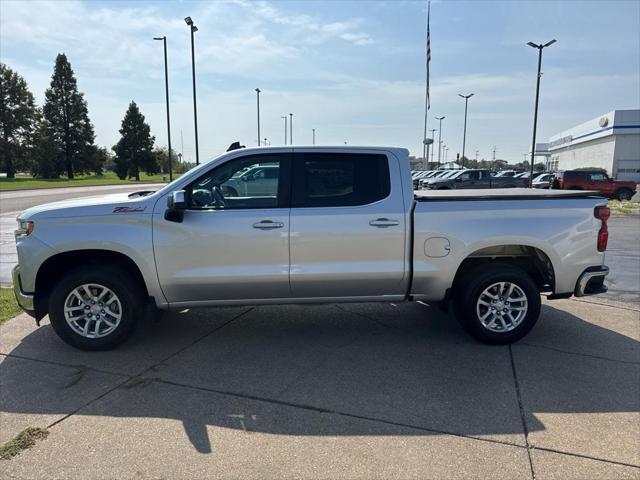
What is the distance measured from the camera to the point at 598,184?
2611 centimetres

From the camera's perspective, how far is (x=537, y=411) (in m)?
3.59

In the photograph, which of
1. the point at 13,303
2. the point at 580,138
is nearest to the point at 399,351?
the point at 13,303

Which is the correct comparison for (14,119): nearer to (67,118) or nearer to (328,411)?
(67,118)

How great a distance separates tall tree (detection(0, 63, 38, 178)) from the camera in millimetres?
56688

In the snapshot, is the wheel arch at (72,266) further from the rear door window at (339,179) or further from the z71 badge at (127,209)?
the rear door window at (339,179)

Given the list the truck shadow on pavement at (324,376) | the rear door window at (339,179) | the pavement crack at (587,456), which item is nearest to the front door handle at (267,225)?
the rear door window at (339,179)

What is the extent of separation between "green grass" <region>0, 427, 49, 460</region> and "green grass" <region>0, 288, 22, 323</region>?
9.29 ft

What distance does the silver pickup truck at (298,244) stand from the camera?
4.48 m

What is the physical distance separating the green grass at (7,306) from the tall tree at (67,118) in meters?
62.1

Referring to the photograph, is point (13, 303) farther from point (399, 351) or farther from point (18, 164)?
point (18, 164)

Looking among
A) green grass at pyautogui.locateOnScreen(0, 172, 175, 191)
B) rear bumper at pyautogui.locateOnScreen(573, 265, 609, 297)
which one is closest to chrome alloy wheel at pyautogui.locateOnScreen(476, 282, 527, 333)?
rear bumper at pyautogui.locateOnScreen(573, 265, 609, 297)

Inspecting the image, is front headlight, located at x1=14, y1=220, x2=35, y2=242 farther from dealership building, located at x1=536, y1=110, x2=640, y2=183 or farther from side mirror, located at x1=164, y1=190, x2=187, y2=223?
dealership building, located at x1=536, y1=110, x2=640, y2=183

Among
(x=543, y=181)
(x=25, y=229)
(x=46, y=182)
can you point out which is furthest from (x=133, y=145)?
(x=25, y=229)

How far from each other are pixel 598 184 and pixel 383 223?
85.8 ft
